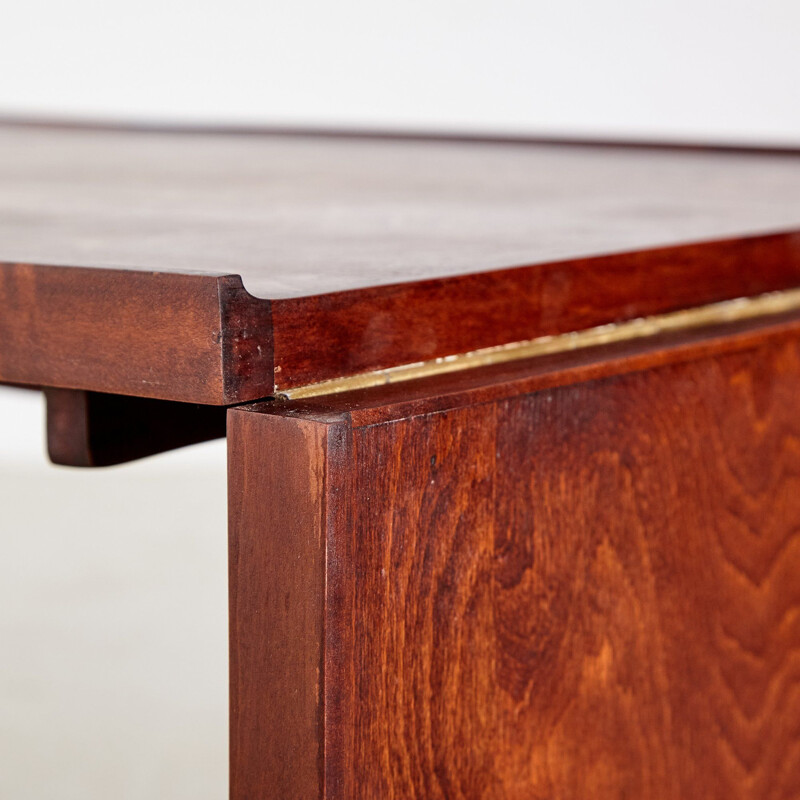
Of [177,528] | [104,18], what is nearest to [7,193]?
[177,528]

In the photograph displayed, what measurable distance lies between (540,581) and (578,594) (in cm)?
3

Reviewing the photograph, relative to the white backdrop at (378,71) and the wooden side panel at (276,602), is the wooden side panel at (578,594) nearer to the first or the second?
the wooden side panel at (276,602)

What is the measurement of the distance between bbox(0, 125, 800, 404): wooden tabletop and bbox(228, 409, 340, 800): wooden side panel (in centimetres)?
2

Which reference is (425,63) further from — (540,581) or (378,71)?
(540,581)

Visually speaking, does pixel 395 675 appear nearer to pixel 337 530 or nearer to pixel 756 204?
pixel 337 530

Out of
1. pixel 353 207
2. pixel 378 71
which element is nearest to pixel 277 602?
pixel 353 207

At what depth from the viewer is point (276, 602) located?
1.05 ft

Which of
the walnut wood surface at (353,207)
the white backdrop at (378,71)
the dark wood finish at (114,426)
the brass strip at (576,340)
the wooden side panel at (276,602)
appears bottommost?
the wooden side panel at (276,602)

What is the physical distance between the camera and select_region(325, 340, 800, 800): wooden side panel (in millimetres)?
334

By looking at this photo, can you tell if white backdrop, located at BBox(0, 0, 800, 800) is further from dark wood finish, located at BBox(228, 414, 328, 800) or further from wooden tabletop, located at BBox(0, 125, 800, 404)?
dark wood finish, located at BBox(228, 414, 328, 800)

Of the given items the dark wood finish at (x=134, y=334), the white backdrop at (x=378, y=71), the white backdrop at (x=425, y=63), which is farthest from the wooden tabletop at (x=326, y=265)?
the white backdrop at (x=425, y=63)

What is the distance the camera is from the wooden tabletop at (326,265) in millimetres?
310

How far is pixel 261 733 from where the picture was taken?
0.33 metres

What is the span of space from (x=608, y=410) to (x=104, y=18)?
94.1 inches
